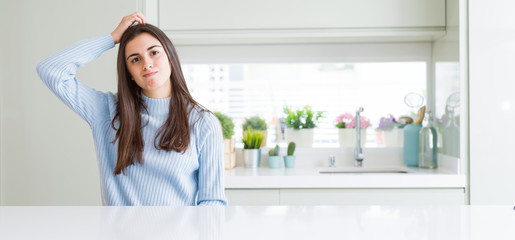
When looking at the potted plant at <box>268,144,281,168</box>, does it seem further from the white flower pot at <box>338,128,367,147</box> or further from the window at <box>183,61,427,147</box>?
the white flower pot at <box>338,128,367,147</box>

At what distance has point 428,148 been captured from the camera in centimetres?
244

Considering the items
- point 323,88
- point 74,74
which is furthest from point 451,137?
point 74,74

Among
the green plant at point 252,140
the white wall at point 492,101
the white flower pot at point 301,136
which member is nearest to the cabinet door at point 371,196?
the white wall at point 492,101

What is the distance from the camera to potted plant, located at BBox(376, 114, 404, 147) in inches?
106

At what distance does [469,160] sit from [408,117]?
0.56 metres

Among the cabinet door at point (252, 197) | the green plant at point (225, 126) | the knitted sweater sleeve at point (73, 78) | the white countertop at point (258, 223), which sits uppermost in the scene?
the knitted sweater sleeve at point (73, 78)

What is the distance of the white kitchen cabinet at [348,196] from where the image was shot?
210 cm

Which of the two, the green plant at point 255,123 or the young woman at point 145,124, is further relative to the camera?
the green plant at point 255,123

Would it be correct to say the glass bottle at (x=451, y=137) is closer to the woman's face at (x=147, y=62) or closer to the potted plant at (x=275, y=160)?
the potted plant at (x=275, y=160)

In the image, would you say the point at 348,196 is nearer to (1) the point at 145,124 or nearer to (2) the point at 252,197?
(2) the point at 252,197

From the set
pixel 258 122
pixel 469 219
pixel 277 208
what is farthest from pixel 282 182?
pixel 469 219

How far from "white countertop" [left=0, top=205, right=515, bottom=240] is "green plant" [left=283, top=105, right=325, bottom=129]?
175cm

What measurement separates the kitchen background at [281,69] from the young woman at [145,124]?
2.79 feet

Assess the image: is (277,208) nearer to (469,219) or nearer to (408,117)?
(469,219)
